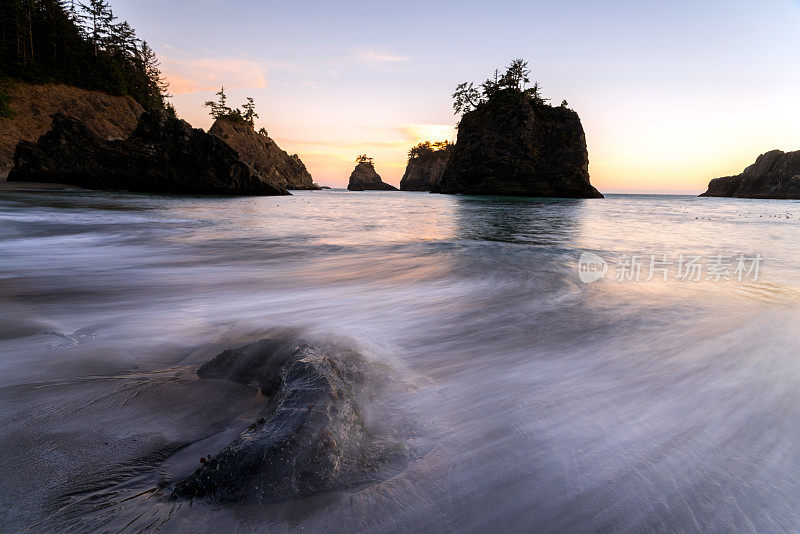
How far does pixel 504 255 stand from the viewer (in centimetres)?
652

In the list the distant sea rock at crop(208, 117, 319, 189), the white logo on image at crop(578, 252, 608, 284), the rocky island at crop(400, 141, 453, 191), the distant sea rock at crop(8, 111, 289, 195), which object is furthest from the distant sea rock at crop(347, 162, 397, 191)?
the white logo on image at crop(578, 252, 608, 284)

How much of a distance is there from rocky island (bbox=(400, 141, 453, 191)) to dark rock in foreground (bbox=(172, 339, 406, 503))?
9257 centimetres

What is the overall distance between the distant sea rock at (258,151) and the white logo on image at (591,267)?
6537 centimetres

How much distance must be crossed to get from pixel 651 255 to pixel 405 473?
7.51 meters

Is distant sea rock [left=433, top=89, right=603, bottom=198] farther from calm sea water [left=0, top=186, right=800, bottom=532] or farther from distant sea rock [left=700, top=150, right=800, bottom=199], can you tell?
calm sea water [left=0, top=186, right=800, bottom=532]

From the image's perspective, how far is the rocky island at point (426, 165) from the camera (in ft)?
306

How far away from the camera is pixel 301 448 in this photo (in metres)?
1.14

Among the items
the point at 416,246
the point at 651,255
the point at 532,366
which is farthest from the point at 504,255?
the point at 532,366

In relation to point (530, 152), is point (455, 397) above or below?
below

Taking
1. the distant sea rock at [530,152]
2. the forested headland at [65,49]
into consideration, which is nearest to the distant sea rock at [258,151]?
the forested headland at [65,49]

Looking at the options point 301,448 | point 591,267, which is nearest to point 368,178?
point 591,267

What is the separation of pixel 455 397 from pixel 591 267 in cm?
475

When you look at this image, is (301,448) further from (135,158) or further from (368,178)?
(368,178)

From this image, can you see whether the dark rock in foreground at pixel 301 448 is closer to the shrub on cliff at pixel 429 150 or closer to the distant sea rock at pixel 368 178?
the shrub on cliff at pixel 429 150
